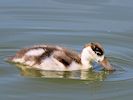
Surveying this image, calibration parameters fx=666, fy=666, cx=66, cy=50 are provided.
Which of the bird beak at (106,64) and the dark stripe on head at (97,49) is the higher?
the dark stripe on head at (97,49)

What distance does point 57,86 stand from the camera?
7.41m

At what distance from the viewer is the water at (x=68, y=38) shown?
23.8 ft

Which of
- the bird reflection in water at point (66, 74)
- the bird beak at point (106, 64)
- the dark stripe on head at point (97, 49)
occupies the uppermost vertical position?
the dark stripe on head at point (97, 49)

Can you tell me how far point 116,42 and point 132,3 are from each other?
205cm

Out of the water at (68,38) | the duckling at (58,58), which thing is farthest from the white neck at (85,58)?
the water at (68,38)

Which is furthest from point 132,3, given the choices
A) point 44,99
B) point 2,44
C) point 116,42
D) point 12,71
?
point 44,99

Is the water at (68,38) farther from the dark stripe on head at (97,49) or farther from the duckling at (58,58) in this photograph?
the dark stripe on head at (97,49)

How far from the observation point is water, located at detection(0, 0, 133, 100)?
7.26m

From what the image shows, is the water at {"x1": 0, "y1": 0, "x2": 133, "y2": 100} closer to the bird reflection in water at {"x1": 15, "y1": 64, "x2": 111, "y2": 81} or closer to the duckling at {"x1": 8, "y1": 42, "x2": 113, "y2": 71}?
the bird reflection in water at {"x1": 15, "y1": 64, "x2": 111, "y2": 81}

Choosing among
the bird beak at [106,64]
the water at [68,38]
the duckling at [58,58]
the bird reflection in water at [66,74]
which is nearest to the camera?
the water at [68,38]

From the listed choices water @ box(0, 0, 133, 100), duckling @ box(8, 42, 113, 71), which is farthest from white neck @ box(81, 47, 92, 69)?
water @ box(0, 0, 133, 100)

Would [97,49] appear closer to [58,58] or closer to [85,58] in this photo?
[85,58]

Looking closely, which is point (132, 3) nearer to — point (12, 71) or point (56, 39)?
point (56, 39)

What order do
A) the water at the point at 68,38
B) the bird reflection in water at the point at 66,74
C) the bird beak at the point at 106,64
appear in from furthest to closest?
the bird beak at the point at 106,64 < the bird reflection in water at the point at 66,74 < the water at the point at 68,38
